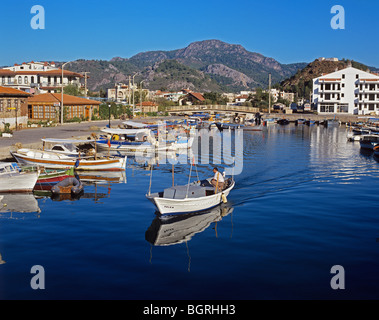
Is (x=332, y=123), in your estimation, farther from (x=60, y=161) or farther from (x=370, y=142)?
(x=60, y=161)

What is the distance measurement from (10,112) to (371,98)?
116938 mm

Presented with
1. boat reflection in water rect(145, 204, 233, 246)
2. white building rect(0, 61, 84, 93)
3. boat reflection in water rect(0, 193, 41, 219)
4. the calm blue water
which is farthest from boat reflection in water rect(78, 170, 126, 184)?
white building rect(0, 61, 84, 93)

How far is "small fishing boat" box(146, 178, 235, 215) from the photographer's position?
1080 inches

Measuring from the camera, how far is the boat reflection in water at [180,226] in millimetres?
24609

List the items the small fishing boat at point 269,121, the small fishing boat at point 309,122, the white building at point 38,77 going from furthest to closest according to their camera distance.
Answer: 1. the small fishing boat at point 269,121
2. the small fishing boat at point 309,122
3. the white building at point 38,77

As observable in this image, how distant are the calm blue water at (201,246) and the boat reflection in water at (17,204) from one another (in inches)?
13.1

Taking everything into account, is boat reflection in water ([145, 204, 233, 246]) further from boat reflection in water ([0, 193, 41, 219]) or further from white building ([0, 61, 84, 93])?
white building ([0, 61, 84, 93])

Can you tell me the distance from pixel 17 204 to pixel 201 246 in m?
15.0

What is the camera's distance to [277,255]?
72.0ft

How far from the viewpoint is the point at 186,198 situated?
27828 millimetres

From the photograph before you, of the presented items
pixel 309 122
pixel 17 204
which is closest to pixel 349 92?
pixel 309 122

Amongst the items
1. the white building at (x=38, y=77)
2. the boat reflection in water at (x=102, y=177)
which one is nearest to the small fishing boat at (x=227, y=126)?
the white building at (x=38, y=77)

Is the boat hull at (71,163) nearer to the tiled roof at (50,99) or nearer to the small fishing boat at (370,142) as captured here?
the small fishing boat at (370,142)
